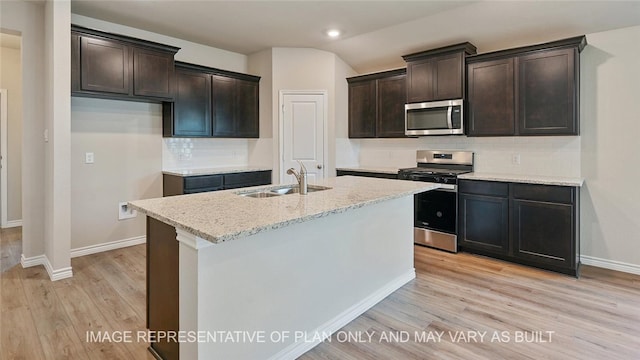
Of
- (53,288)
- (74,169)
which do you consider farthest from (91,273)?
(74,169)

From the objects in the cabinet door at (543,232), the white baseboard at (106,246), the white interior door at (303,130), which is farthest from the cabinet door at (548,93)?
the white baseboard at (106,246)

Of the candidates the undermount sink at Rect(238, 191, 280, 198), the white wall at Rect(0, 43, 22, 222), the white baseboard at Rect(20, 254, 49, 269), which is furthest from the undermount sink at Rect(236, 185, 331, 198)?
the white wall at Rect(0, 43, 22, 222)

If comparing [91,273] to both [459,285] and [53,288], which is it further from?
[459,285]

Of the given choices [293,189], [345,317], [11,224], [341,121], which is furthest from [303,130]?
[11,224]

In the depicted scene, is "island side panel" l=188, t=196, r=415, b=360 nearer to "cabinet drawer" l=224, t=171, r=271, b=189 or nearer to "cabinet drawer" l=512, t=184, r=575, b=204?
"cabinet drawer" l=512, t=184, r=575, b=204

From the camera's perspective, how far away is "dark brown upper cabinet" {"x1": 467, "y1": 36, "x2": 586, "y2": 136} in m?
3.47

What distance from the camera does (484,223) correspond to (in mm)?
3885

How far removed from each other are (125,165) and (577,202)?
4.88 m

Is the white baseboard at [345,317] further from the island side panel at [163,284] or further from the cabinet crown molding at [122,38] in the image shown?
the cabinet crown molding at [122,38]

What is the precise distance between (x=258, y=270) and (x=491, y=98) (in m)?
3.33

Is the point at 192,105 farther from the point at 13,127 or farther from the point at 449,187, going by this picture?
the point at 449,187

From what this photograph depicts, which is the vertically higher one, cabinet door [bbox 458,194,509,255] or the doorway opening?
the doorway opening

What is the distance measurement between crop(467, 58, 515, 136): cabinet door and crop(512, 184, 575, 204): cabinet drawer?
2.11ft

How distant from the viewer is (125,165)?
434cm
